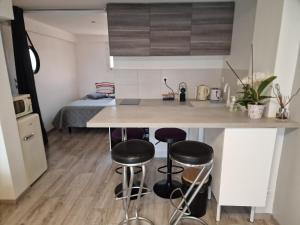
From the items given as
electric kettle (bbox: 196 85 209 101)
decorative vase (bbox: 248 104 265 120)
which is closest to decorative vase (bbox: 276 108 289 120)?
decorative vase (bbox: 248 104 265 120)

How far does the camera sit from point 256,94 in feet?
5.73

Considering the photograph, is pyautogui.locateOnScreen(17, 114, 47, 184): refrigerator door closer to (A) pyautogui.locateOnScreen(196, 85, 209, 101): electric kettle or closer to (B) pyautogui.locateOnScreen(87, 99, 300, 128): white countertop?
(B) pyautogui.locateOnScreen(87, 99, 300, 128): white countertop

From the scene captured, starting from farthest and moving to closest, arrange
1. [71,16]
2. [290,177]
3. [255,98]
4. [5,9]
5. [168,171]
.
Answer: [71,16] < [168,171] < [5,9] < [255,98] < [290,177]

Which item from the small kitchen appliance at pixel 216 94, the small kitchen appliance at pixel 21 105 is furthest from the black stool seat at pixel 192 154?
the small kitchen appliance at pixel 21 105

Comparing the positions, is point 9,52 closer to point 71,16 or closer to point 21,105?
point 71,16

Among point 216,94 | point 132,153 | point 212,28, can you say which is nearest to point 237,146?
point 132,153

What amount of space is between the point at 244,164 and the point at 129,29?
226cm

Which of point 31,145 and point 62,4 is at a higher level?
point 62,4

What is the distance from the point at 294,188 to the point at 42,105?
441cm

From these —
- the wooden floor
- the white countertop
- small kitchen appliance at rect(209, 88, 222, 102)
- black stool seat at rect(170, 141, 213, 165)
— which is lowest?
the wooden floor

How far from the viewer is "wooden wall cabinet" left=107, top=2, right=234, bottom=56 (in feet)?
8.93

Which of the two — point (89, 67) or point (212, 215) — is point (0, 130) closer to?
point (212, 215)

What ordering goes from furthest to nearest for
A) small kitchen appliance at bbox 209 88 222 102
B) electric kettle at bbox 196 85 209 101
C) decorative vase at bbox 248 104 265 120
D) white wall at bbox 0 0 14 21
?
electric kettle at bbox 196 85 209 101 → small kitchen appliance at bbox 209 88 222 102 → white wall at bbox 0 0 14 21 → decorative vase at bbox 248 104 265 120

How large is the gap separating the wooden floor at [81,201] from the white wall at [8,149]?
192 mm
